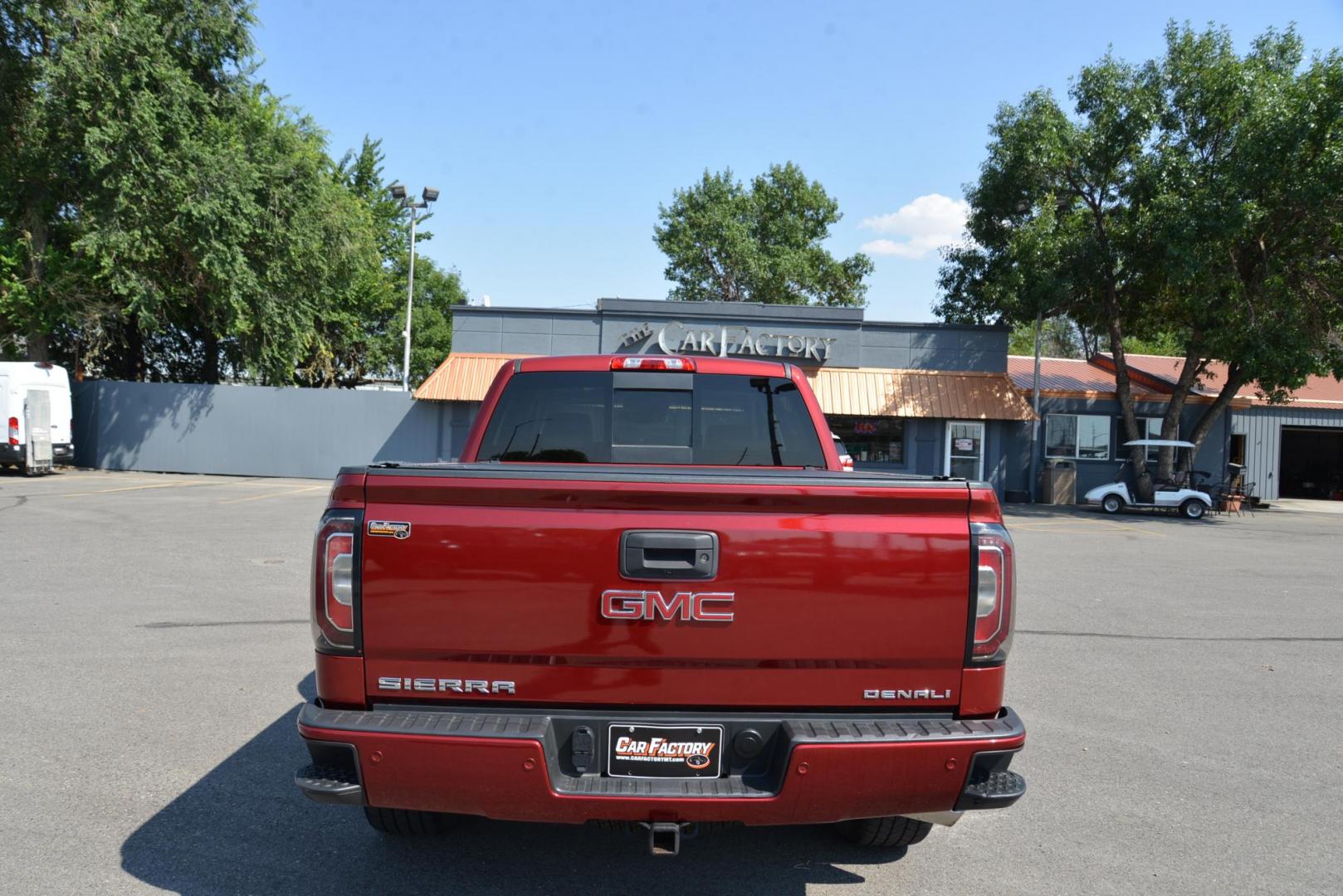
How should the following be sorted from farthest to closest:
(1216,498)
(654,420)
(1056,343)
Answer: (1056,343), (1216,498), (654,420)

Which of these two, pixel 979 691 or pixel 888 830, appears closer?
pixel 979 691

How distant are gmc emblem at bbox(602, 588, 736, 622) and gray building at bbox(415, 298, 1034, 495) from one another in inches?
904

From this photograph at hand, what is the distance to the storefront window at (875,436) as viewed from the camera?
26.3m

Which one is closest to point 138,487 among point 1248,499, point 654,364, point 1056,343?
point 654,364

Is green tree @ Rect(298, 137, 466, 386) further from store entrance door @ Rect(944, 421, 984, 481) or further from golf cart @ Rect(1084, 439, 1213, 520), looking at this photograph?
golf cart @ Rect(1084, 439, 1213, 520)

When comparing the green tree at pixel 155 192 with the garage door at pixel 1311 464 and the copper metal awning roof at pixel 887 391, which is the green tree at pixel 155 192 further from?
the garage door at pixel 1311 464

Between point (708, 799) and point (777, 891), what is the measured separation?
3.38 feet

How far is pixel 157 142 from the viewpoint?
2441 cm

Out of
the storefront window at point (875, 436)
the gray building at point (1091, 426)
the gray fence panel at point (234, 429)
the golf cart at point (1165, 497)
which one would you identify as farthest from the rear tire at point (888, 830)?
the gray fence panel at point (234, 429)

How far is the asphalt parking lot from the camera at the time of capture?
360cm

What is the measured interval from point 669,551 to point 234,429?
28.6 m

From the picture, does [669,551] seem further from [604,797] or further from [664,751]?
[604,797]

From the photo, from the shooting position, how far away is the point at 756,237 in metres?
47.6

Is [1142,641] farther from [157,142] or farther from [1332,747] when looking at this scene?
[157,142]
